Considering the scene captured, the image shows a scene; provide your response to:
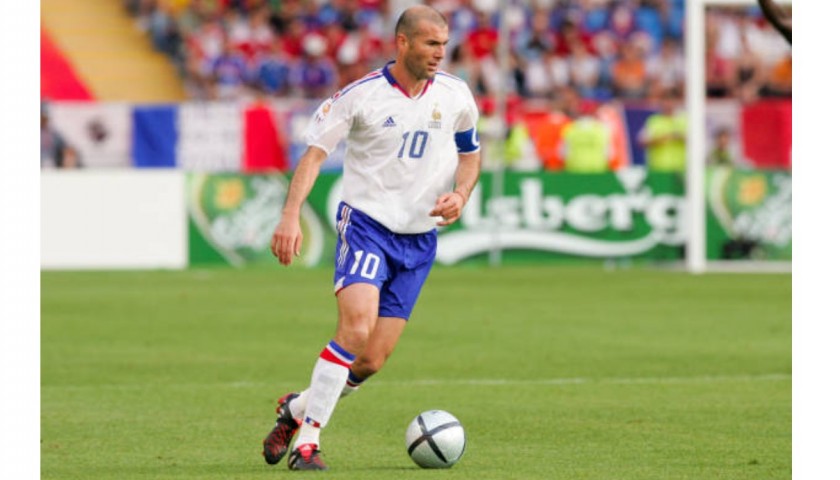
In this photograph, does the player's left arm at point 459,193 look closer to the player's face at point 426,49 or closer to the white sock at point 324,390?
the player's face at point 426,49

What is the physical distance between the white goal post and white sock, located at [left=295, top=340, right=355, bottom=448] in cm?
1702

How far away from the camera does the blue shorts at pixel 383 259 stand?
27.2ft

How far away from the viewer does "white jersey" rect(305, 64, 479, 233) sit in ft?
27.3

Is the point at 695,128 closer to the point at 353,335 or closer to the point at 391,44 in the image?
the point at 391,44

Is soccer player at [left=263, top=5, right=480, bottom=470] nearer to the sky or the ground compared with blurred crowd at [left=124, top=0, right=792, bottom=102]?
nearer to the ground

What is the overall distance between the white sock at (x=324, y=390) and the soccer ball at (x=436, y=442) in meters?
0.40

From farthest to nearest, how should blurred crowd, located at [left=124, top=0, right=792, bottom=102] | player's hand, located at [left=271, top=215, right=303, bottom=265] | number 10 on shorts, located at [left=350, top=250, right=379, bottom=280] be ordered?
blurred crowd, located at [left=124, top=0, right=792, bottom=102], number 10 on shorts, located at [left=350, top=250, right=379, bottom=280], player's hand, located at [left=271, top=215, right=303, bottom=265]

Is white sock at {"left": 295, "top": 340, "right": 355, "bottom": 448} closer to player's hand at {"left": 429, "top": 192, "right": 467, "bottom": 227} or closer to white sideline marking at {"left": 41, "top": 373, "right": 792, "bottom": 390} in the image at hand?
player's hand at {"left": 429, "top": 192, "right": 467, "bottom": 227}

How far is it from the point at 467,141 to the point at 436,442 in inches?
59.0

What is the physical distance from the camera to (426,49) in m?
8.16

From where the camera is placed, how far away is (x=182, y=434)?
9633 millimetres

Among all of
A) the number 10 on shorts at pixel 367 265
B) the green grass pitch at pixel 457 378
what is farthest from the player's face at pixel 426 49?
the green grass pitch at pixel 457 378

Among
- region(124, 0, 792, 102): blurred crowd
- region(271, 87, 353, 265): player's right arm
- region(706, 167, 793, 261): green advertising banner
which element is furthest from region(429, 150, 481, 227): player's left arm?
region(124, 0, 792, 102): blurred crowd

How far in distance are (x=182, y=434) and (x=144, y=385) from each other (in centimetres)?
268
